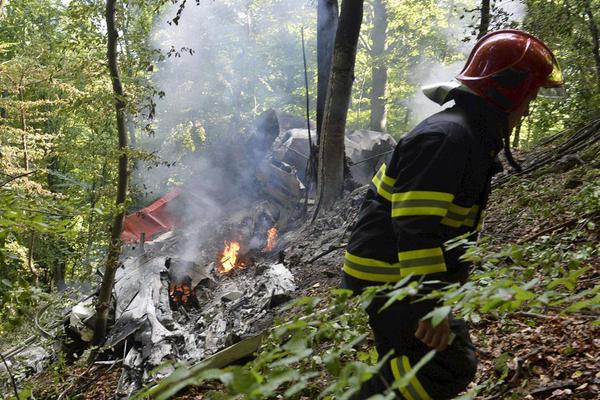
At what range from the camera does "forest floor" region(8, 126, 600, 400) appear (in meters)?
2.88

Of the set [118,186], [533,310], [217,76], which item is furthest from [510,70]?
[217,76]

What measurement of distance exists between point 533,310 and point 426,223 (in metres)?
2.04

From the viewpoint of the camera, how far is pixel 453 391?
2.30m

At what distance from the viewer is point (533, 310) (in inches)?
139

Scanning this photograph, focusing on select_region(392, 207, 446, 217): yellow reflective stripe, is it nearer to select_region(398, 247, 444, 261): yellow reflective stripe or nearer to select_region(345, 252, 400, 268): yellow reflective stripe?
select_region(398, 247, 444, 261): yellow reflective stripe

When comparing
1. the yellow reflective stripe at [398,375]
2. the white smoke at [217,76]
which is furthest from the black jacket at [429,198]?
the white smoke at [217,76]

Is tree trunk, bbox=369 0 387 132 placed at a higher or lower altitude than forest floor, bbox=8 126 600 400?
higher

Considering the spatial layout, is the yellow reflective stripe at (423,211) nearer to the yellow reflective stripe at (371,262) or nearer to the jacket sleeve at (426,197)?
the jacket sleeve at (426,197)

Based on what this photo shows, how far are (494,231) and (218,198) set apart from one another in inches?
597

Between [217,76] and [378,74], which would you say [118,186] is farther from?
[217,76]

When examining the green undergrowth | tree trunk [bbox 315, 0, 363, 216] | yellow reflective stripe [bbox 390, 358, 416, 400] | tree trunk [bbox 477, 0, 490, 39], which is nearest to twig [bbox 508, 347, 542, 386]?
the green undergrowth

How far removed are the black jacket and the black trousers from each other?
22 cm

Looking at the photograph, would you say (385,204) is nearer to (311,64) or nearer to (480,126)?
(480,126)

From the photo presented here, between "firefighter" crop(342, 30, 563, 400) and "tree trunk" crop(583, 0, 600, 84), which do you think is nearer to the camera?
"firefighter" crop(342, 30, 563, 400)
